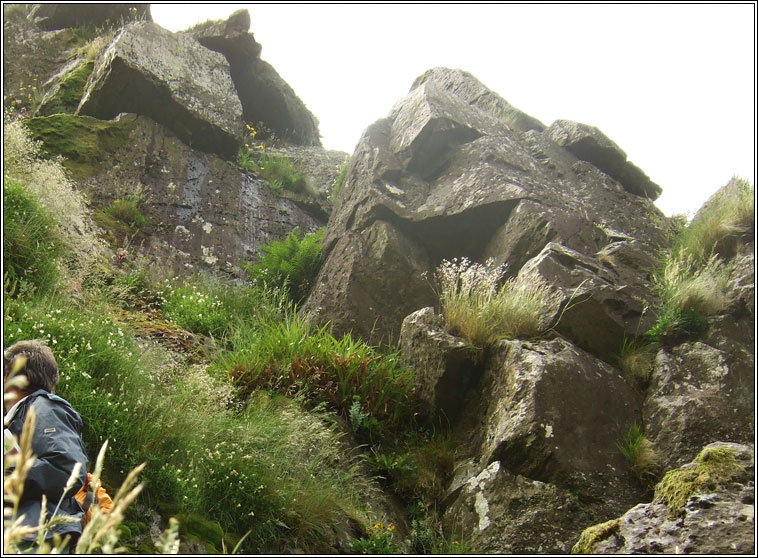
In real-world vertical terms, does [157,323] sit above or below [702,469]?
below

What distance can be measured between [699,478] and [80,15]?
1498 cm

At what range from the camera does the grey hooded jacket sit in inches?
116

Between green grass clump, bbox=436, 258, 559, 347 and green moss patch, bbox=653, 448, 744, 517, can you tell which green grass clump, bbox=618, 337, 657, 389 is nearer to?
green grass clump, bbox=436, 258, 559, 347

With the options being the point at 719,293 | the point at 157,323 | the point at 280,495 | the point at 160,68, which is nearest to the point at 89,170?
the point at 160,68

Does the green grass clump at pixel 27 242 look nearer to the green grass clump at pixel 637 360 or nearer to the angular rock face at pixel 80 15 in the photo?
the green grass clump at pixel 637 360

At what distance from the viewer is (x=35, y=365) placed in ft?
11.7

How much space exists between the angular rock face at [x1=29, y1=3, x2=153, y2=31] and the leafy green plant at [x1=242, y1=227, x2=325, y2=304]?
8170mm

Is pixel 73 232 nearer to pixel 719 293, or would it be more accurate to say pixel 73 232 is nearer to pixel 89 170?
pixel 89 170

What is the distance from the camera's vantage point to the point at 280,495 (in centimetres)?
443

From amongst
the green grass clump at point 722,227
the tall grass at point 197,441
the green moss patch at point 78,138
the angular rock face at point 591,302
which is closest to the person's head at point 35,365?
the tall grass at point 197,441

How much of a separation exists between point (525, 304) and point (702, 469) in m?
2.39

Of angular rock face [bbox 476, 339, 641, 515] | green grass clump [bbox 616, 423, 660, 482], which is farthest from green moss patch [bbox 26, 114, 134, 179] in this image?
green grass clump [bbox 616, 423, 660, 482]

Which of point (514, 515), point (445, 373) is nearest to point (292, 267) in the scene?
point (445, 373)

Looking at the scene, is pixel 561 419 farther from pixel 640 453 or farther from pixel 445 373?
pixel 445 373
